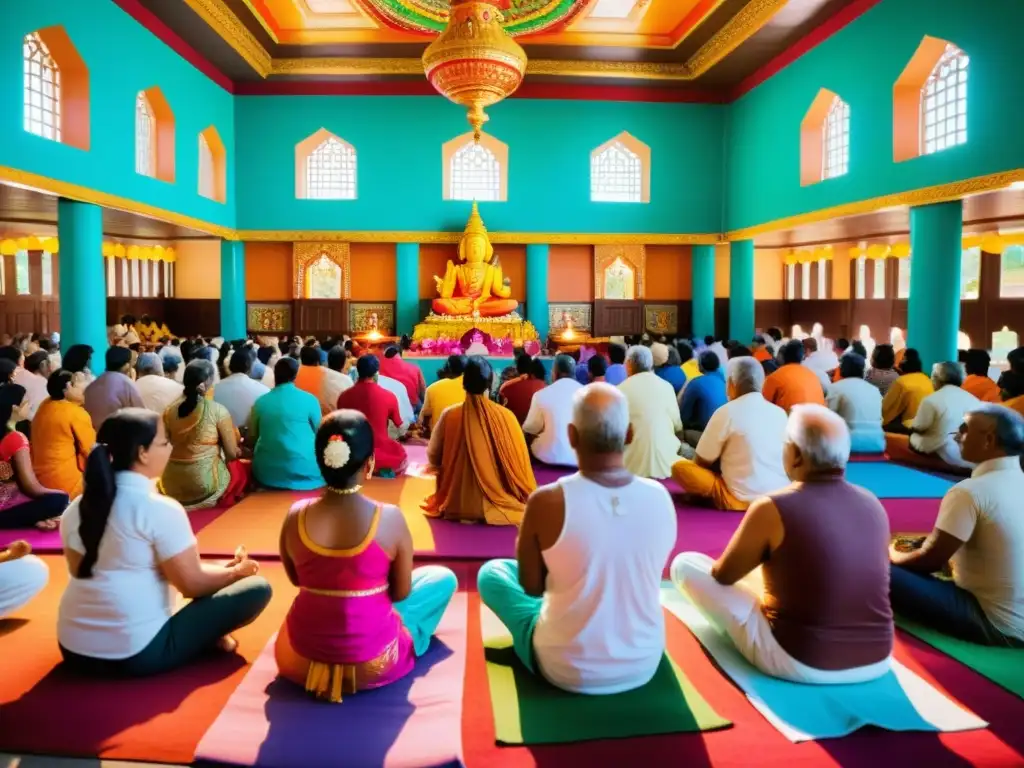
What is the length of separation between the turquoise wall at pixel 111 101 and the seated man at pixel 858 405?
8021mm

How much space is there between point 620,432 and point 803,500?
0.61 metres

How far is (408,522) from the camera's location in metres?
5.10

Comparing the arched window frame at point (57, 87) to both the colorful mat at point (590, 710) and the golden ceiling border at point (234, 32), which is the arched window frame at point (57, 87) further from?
the colorful mat at point (590, 710)

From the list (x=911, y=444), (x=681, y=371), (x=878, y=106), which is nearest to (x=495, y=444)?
(x=681, y=371)

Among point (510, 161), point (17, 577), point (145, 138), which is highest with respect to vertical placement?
point (510, 161)

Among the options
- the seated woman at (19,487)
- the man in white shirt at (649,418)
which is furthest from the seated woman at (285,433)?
the man in white shirt at (649,418)

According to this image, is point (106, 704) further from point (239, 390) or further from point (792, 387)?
point (792, 387)

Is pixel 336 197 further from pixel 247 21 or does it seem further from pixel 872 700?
pixel 872 700

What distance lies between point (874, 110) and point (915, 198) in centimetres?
155

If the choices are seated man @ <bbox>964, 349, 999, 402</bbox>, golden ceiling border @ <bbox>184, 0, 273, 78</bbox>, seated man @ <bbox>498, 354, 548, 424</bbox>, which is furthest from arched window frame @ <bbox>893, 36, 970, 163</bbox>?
golden ceiling border @ <bbox>184, 0, 273, 78</bbox>

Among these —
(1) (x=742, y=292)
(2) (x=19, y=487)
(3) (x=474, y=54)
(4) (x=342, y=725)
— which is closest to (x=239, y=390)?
(2) (x=19, y=487)

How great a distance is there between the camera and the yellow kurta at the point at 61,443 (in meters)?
5.02

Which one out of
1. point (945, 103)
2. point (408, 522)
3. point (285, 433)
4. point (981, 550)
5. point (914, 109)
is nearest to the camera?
point (981, 550)

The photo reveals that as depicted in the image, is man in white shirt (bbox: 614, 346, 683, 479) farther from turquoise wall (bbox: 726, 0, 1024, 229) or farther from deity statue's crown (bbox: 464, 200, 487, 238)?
deity statue's crown (bbox: 464, 200, 487, 238)
